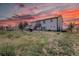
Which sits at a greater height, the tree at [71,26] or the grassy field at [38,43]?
the tree at [71,26]

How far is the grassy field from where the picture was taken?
1.75 m

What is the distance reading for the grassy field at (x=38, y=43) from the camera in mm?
1750

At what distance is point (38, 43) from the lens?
1.76 metres

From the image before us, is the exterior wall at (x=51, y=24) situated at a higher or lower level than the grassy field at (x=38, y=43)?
higher

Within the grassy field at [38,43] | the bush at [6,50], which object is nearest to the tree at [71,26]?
the grassy field at [38,43]

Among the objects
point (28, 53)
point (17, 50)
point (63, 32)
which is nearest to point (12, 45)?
point (17, 50)

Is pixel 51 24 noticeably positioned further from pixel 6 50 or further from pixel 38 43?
pixel 6 50

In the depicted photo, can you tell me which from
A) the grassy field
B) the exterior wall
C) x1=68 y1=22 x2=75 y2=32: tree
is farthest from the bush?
x1=68 y1=22 x2=75 y2=32: tree

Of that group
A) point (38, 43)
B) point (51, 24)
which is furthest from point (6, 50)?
point (51, 24)

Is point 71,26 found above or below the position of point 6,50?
above

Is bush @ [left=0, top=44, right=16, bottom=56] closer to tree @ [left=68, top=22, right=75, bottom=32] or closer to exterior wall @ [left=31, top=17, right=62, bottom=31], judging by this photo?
exterior wall @ [left=31, top=17, right=62, bottom=31]

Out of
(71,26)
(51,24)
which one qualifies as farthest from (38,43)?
(71,26)

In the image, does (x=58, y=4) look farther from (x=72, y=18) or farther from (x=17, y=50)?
(x=17, y=50)

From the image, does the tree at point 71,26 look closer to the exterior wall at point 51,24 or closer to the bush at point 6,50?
the exterior wall at point 51,24
